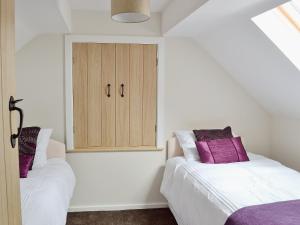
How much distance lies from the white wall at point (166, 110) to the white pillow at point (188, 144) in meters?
0.12

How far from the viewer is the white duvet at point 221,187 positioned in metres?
2.00

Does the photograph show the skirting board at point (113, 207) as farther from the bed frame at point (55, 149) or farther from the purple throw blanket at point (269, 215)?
the purple throw blanket at point (269, 215)

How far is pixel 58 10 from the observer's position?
7.69ft

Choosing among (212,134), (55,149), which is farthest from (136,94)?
(55,149)

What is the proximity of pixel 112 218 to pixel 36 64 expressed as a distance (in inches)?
73.0

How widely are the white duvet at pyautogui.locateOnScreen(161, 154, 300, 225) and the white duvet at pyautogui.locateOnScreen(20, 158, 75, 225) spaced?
973 millimetres

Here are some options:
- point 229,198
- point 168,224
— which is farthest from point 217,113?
point 229,198

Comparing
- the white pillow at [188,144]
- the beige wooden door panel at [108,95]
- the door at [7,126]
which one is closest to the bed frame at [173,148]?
the white pillow at [188,144]

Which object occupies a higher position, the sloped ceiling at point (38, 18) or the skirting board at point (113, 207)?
the sloped ceiling at point (38, 18)

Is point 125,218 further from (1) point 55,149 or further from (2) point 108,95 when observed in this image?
(2) point 108,95

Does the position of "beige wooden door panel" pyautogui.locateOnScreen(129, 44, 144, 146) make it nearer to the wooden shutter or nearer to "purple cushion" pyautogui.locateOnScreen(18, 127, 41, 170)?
the wooden shutter

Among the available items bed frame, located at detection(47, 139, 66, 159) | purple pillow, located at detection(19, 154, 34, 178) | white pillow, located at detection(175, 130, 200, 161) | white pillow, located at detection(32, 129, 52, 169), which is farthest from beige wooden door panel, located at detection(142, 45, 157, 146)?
purple pillow, located at detection(19, 154, 34, 178)

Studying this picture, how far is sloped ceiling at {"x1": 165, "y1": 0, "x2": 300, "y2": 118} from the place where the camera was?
2280mm

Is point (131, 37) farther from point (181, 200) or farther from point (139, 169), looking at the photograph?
point (181, 200)
